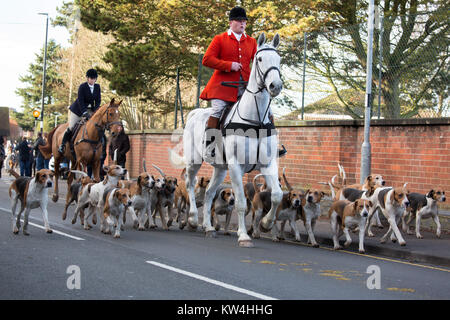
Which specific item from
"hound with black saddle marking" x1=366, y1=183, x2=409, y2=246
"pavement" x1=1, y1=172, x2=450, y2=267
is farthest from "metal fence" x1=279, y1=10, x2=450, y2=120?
"hound with black saddle marking" x1=366, y1=183, x2=409, y2=246

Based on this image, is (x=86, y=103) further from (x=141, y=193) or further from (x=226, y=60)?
(x=226, y=60)

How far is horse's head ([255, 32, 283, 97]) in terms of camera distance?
9859mm

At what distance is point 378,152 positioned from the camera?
55.6 ft

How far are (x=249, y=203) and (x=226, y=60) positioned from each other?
3743 mm

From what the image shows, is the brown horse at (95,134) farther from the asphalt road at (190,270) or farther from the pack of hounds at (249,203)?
the asphalt road at (190,270)

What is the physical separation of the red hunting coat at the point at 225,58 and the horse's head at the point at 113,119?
14.3ft

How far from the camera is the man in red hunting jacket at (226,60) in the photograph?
37.7 ft

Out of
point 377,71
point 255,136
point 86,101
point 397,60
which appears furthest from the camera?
point 86,101

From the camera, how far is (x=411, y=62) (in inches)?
649

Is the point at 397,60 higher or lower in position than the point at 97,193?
higher

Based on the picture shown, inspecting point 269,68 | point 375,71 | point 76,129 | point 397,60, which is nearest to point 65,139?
point 76,129

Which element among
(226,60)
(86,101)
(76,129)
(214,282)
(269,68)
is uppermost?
(226,60)

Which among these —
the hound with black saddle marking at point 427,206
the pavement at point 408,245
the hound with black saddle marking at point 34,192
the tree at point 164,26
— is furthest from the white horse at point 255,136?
the tree at point 164,26
